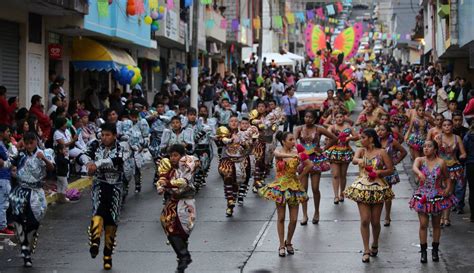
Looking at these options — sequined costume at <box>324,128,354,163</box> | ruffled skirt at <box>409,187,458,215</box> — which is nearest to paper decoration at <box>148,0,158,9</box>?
sequined costume at <box>324,128,354,163</box>

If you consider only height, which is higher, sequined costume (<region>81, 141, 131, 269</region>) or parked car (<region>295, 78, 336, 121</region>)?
parked car (<region>295, 78, 336, 121</region>)

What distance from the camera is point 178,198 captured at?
10.1 meters

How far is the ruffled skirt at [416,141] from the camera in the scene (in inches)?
682

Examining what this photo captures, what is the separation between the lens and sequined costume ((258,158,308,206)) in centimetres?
1157

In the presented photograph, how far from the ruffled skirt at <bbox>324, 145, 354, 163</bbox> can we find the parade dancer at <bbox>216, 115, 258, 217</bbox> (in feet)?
4.51

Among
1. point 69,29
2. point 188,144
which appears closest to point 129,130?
point 188,144

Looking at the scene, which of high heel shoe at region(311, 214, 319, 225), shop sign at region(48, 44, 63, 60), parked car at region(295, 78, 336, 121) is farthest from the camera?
parked car at region(295, 78, 336, 121)

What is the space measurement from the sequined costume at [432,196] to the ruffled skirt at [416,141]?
623cm

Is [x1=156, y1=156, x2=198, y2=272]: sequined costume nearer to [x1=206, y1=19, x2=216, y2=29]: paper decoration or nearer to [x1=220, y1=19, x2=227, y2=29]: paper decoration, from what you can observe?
[x1=206, y1=19, x2=216, y2=29]: paper decoration

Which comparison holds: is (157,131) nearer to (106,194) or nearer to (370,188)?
(106,194)

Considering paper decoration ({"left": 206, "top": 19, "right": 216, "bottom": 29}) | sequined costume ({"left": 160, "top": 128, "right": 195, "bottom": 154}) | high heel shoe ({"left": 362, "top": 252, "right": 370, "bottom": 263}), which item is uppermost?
paper decoration ({"left": 206, "top": 19, "right": 216, "bottom": 29})

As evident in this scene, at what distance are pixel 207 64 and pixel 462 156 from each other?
3369cm

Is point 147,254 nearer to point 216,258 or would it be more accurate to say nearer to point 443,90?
point 216,258

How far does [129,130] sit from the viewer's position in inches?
656
